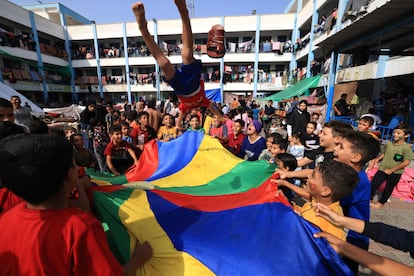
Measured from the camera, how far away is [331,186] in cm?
155

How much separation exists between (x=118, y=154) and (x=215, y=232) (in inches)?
101

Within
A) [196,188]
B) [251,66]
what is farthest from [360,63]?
[251,66]

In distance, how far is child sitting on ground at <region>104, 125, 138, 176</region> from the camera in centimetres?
357

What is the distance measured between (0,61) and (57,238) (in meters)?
23.7

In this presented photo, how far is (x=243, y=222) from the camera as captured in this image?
1.73 meters

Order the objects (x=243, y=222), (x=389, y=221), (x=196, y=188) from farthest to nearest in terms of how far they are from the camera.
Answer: (x=389, y=221), (x=196, y=188), (x=243, y=222)

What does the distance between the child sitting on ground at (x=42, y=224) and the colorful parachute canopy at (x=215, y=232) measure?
534mm

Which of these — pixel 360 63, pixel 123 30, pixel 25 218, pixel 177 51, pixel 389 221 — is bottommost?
pixel 389 221

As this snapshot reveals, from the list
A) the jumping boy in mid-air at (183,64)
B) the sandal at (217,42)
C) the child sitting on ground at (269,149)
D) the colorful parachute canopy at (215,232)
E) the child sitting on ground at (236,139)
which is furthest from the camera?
the child sitting on ground at (236,139)

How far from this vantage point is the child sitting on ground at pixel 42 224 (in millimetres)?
821

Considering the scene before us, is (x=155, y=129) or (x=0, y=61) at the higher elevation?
(x=0, y=61)

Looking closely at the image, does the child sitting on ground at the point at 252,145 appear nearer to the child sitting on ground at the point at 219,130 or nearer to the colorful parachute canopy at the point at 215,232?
the child sitting on ground at the point at 219,130

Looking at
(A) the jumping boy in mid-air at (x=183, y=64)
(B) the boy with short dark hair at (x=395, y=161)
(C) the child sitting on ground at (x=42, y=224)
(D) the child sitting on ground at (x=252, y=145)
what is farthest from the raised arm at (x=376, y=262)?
(B) the boy with short dark hair at (x=395, y=161)

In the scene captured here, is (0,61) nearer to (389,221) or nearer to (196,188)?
(196,188)
